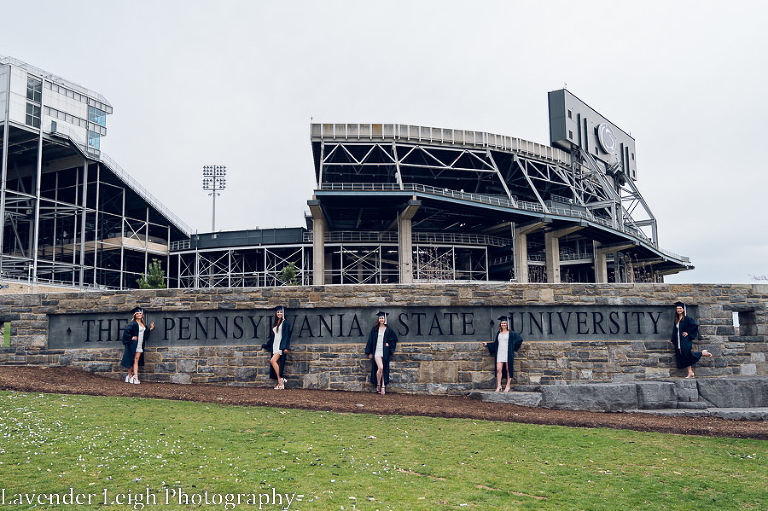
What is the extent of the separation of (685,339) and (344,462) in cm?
946

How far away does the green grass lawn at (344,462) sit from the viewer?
6027 mm

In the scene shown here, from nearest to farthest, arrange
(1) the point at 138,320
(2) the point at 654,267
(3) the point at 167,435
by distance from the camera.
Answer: (3) the point at 167,435 → (1) the point at 138,320 → (2) the point at 654,267

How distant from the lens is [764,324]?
47.3 ft

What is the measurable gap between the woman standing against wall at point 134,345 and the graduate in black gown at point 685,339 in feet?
37.9

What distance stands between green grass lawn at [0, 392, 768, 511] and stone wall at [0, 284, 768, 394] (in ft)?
10.4

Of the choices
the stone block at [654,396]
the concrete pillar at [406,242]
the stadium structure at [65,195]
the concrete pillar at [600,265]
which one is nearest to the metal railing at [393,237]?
the concrete pillar at [406,242]

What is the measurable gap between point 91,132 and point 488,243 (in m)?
34.9

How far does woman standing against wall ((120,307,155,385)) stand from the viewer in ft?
42.8

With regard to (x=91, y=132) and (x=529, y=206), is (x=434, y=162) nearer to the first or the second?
(x=529, y=206)

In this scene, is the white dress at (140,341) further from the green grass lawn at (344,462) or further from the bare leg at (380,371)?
the bare leg at (380,371)

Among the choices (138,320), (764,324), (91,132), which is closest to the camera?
(138,320)

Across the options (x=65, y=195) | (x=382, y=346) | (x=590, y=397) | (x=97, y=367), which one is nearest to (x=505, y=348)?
(x=590, y=397)

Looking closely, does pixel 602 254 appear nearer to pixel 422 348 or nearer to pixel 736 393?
pixel 736 393

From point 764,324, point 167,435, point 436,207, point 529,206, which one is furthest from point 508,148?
point 167,435
